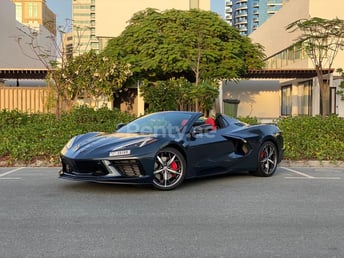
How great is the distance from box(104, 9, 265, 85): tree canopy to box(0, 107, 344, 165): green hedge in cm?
609

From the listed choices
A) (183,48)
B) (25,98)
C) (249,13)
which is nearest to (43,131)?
(25,98)

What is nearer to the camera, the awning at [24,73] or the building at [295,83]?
the awning at [24,73]

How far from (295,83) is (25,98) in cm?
1931

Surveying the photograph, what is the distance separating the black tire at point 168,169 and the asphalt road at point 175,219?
0.53 ft

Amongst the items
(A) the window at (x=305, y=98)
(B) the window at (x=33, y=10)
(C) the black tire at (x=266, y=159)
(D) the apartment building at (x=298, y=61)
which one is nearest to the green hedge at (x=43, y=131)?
(C) the black tire at (x=266, y=159)

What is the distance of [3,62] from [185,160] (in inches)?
1419

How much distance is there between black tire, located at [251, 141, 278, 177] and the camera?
325 inches

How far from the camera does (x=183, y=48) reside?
20.7 m

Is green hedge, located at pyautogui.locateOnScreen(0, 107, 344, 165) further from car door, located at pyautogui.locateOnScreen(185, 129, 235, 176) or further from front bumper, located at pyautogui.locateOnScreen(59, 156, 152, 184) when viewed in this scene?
front bumper, located at pyautogui.locateOnScreen(59, 156, 152, 184)

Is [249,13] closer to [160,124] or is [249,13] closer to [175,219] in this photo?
[160,124]

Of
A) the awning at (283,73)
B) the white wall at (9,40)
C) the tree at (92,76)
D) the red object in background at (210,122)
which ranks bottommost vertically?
the red object in background at (210,122)

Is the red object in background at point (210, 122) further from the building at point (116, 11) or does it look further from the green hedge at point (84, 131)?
the building at point (116, 11)

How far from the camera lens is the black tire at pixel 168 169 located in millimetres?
6738

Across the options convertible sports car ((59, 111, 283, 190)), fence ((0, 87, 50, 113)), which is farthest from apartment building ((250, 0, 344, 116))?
convertible sports car ((59, 111, 283, 190))
